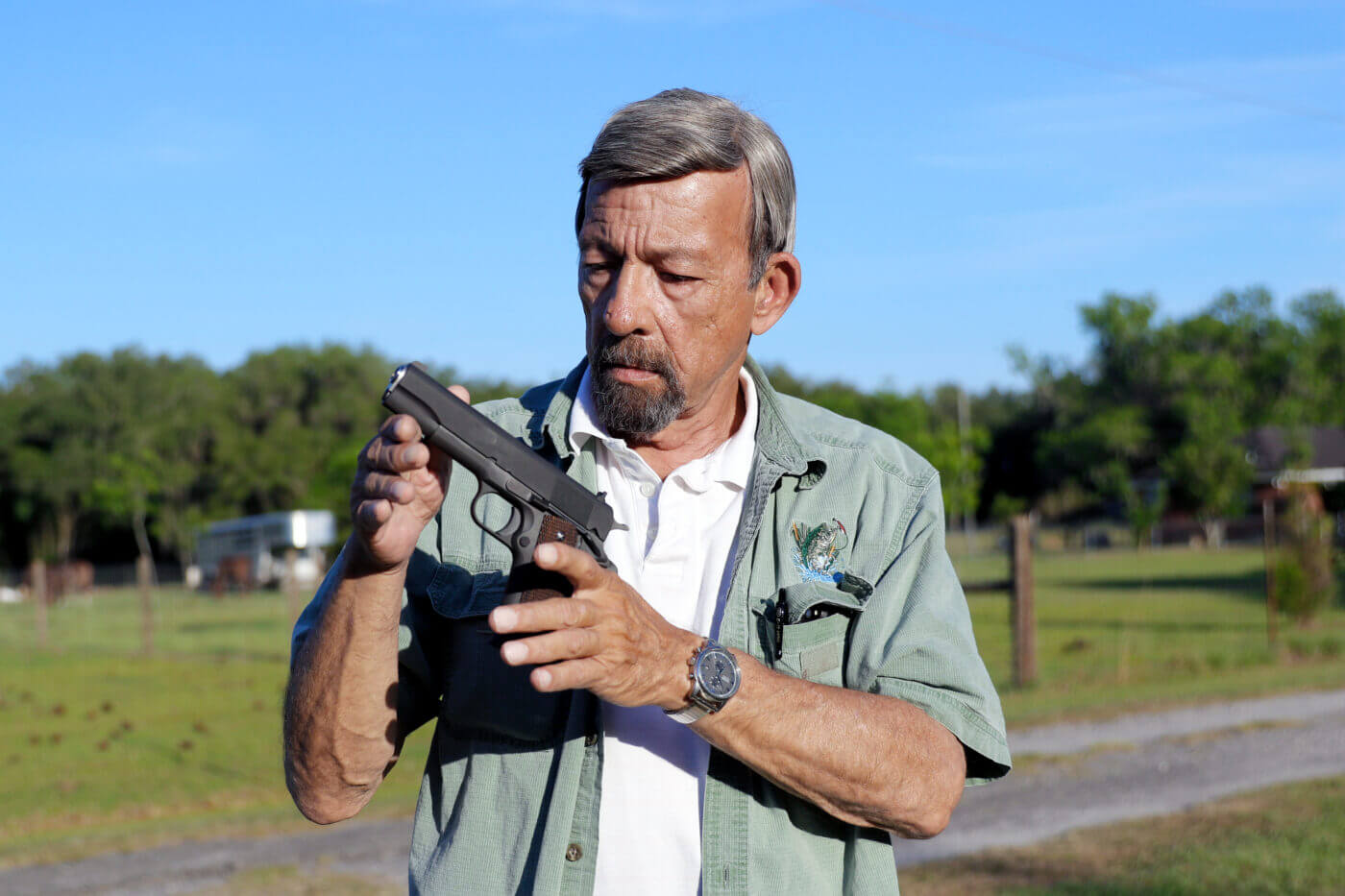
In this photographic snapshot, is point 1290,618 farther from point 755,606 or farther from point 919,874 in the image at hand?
point 755,606

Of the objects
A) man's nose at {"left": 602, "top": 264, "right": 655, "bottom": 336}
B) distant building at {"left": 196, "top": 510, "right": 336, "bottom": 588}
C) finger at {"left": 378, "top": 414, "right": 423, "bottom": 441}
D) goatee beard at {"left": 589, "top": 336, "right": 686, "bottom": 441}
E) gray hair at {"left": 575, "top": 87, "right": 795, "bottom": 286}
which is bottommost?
distant building at {"left": 196, "top": 510, "right": 336, "bottom": 588}

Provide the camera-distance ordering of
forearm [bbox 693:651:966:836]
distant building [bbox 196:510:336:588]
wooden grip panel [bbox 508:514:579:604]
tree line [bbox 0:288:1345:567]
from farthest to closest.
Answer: tree line [bbox 0:288:1345:567] → distant building [bbox 196:510:336:588] → forearm [bbox 693:651:966:836] → wooden grip panel [bbox 508:514:579:604]

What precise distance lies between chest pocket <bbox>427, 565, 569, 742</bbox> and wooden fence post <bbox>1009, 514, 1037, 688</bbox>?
1113cm

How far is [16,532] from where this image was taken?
81812mm

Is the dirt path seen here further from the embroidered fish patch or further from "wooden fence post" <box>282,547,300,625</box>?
the embroidered fish patch

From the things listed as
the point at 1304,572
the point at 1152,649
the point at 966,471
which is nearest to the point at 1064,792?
the point at 1152,649

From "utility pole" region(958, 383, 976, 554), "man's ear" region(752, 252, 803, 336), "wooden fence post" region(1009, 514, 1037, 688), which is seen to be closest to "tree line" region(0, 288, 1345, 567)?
"utility pole" region(958, 383, 976, 554)

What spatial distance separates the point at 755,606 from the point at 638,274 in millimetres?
668

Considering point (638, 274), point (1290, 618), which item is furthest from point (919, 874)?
point (1290, 618)

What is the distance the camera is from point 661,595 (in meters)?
2.58

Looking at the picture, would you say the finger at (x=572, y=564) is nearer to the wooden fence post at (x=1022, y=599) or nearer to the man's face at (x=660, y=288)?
the man's face at (x=660, y=288)

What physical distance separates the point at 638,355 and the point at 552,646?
31.8 inches

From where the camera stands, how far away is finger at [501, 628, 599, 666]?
1.88 m

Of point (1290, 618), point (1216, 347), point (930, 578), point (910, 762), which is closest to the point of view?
point (910, 762)
